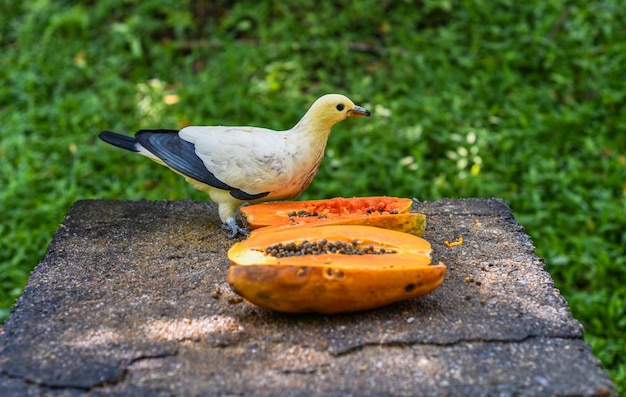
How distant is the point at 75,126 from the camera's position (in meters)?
6.00

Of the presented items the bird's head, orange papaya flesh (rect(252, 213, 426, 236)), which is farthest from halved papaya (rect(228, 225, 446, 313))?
the bird's head

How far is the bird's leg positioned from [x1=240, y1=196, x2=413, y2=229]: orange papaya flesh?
0.05 meters

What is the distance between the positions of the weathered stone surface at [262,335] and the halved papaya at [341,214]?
0.67 ft

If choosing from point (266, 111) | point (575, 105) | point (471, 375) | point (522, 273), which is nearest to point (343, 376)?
point (471, 375)

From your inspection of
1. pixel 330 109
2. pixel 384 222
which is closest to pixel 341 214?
pixel 384 222

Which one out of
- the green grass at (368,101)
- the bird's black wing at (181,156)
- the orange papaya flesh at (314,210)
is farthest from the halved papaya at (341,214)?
the green grass at (368,101)

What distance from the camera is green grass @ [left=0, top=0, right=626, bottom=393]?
16.8 feet

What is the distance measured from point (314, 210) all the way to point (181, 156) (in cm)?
63

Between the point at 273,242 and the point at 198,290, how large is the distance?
0.35m

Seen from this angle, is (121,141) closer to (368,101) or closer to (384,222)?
(384,222)

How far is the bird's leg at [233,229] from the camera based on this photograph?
3.40 m

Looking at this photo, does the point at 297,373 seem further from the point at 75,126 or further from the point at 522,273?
the point at 75,126

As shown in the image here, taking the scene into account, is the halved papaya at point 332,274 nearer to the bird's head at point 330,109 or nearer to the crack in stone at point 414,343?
the crack in stone at point 414,343

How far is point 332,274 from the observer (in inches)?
100
